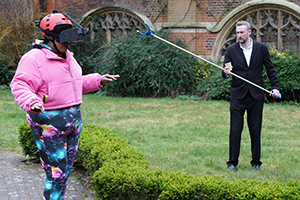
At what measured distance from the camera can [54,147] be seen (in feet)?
11.2

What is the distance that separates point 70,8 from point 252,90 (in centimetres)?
1182

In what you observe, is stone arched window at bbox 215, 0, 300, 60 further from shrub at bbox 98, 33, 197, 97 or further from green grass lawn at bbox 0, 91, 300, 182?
green grass lawn at bbox 0, 91, 300, 182

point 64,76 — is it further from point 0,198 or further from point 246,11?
point 246,11

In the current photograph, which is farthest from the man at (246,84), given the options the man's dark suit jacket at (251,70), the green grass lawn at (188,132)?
the green grass lawn at (188,132)

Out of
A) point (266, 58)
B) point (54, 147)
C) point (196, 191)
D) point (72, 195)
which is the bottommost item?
point (72, 195)

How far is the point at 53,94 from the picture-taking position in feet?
11.1

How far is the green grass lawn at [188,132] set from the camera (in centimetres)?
571

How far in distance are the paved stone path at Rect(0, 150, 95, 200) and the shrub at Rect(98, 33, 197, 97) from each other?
6.95 m

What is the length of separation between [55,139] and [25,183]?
2.03 metres

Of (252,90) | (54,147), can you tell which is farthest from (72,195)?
(252,90)

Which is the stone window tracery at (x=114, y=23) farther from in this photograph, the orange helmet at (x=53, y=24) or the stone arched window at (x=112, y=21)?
the orange helmet at (x=53, y=24)

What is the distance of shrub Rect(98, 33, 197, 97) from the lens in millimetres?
12773

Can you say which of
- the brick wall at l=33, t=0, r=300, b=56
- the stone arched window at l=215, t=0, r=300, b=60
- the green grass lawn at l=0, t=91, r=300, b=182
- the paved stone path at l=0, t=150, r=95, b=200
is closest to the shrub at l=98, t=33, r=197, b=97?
the green grass lawn at l=0, t=91, r=300, b=182

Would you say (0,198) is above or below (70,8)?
below
